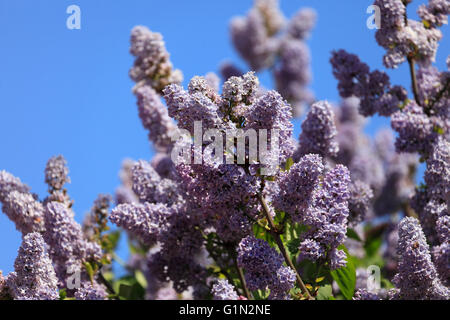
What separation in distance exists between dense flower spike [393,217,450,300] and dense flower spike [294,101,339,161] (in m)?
0.77

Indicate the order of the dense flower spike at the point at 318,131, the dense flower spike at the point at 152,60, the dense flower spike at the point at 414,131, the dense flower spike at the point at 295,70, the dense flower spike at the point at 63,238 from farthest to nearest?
the dense flower spike at the point at 295,70 < the dense flower spike at the point at 152,60 < the dense flower spike at the point at 414,131 < the dense flower spike at the point at 318,131 < the dense flower spike at the point at 63,238

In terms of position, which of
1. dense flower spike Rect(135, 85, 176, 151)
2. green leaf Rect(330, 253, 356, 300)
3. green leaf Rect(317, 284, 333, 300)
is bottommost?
green leaf Rect(317, 284, 333, 300)

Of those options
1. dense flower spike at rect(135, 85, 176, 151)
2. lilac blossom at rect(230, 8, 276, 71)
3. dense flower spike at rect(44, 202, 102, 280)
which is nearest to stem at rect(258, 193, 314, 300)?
dense flower spike at rect(44, 202, 102, 280)

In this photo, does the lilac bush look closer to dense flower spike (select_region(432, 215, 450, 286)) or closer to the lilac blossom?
dense flower spike (select_region(432, 215, 450, 286))

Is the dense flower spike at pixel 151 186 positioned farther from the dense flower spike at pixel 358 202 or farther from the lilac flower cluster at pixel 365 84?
the lilac flower cluster at pixel 365 84

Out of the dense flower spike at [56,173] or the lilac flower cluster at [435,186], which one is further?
the dense flower spike at [56,173]

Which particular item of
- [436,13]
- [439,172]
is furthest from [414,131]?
[436,13]

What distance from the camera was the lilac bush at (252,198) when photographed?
2.25 meters

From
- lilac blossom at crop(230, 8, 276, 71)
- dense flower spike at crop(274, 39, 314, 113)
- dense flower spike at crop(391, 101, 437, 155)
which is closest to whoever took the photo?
dense flower spike at crop(391, 101, 437, 155)

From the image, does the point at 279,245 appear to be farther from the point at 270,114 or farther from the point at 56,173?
the point at 56,173

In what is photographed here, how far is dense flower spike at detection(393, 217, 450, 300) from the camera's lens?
7.44ft

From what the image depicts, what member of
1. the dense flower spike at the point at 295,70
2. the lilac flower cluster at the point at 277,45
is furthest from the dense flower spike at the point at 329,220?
the dense flower spike at the point at 295,70

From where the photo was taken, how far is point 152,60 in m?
3.73
